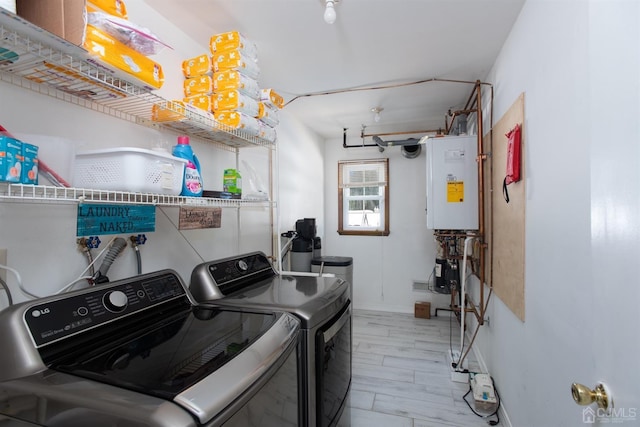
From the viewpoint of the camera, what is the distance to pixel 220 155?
200cm

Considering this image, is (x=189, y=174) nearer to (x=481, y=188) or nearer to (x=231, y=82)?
(x=231, y=82)

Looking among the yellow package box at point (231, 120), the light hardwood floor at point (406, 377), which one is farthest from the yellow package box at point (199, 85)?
the light hardwood floor at point (406, 377)

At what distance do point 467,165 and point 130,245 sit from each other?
252 centimetres

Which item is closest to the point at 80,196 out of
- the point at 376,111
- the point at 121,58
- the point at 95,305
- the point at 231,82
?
the point at 95,305

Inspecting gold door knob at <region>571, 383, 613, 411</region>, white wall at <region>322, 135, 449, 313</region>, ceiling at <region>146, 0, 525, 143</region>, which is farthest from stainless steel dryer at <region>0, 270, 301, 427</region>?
white wall at <region>322, 135, 449, 313</region>

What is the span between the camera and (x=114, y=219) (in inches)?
50.2

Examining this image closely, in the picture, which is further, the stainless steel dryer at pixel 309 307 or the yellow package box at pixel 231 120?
the yellow package box at pixel 231 120

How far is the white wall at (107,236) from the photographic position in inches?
38.7

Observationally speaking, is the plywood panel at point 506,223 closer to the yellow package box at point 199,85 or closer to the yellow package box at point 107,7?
the yellow package box at point 199,85

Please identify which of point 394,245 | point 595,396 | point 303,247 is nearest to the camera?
point 595,396

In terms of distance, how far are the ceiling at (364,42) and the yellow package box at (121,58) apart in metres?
0.81

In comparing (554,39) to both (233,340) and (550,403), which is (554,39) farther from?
(233,340)

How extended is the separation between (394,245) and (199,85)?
3.36 m

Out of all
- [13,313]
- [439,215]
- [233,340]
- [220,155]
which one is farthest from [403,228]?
[13,313]
